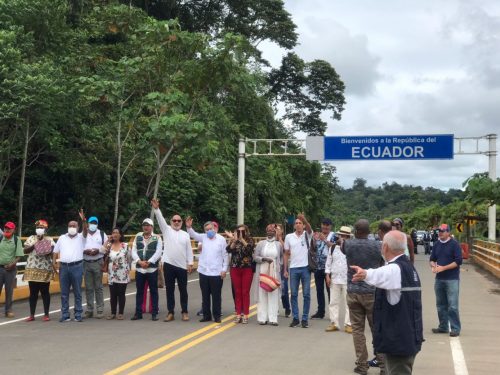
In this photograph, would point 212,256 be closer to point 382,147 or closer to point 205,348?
point 205,348

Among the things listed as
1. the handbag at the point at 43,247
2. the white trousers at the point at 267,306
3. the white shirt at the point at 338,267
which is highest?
the handbag at the point at 43,247

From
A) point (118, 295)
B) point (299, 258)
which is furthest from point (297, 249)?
point (118, 295)

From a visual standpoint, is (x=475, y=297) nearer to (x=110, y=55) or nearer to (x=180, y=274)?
(x=180, y=274)

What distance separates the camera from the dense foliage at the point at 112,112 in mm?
21797

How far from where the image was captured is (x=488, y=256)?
29.1 metres

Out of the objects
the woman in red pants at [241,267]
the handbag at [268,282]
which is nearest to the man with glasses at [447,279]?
the handbag at [268,282]

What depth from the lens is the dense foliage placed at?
21797mm

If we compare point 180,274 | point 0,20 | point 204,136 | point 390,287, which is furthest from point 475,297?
point 0,20

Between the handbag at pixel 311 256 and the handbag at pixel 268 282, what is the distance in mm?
639

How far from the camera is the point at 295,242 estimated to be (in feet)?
39.0

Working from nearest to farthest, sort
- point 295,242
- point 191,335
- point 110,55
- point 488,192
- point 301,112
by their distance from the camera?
point 191,335, point 295,242, point 488,192, point 110,55, point 301,112

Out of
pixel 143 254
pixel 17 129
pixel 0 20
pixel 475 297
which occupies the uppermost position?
pixel 0 20

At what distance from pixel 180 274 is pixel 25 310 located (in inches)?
152

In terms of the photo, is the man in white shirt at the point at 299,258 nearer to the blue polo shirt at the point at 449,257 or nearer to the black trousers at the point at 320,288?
the black trousers at the point at 320,288
